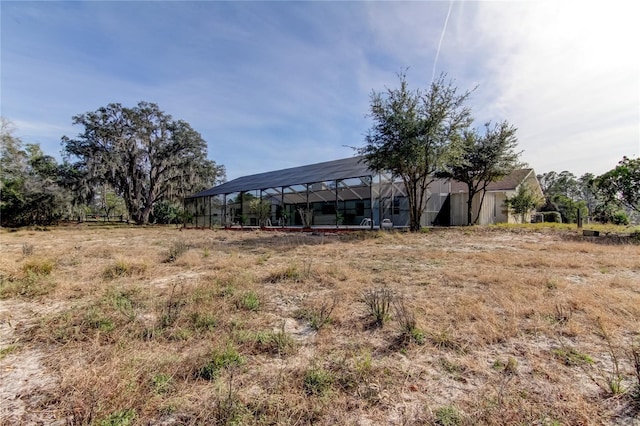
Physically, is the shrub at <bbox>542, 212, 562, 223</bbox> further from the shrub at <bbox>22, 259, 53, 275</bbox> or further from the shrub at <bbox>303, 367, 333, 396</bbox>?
the shrub at <bbox>22, 259, 53, 275</bbox>

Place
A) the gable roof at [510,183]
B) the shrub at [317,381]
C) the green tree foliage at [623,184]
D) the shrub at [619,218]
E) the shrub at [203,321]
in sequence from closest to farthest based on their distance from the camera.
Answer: the shrub at [317,381]
the shrub at [203,321]
the green tree foliage at [623,184]
the shrub at [619,218]
the gable roof at [510,183]

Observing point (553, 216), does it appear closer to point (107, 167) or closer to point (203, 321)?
point (203, 321)

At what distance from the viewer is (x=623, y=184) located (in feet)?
34.7

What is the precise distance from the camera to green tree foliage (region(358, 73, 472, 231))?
1187 centimetres

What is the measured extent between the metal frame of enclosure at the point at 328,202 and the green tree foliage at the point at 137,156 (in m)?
3.61

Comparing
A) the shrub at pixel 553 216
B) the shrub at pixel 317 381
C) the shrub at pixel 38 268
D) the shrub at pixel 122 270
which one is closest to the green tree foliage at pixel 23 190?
the shrub at pixel 38 268

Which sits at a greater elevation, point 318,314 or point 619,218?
point 619,218

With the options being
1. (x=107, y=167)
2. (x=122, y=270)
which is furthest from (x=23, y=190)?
(x=122, y=270)

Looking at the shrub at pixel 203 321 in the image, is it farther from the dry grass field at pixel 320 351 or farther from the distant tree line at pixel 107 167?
the distant tree line at pixel 107 167

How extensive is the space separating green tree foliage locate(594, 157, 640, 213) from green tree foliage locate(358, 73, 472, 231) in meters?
5.35

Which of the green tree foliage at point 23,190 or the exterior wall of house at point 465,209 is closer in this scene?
the exterior wall of house at point 465,209

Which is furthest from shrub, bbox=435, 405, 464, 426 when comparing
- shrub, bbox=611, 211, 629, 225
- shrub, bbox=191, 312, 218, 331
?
shrub, bbox=611, 211, 629, 225

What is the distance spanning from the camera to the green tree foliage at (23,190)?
71.5ft

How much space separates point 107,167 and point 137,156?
233 cm
